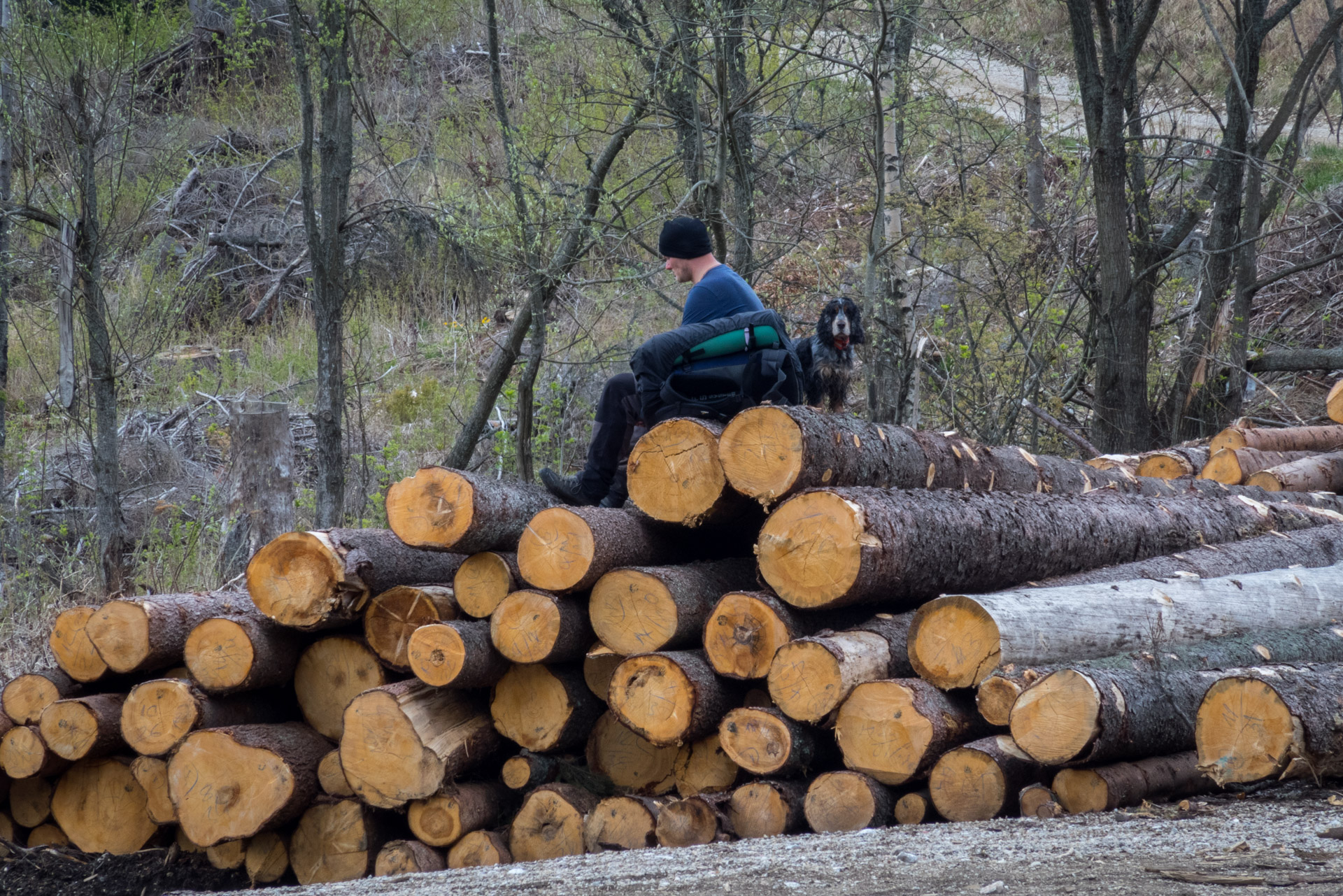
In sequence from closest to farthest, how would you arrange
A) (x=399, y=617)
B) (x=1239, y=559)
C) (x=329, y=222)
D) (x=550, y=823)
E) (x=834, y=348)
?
(x=550, y=823)
(x=399, y=617)
(x=1239, y=559)
(x=834, y=348)
(x=329, y=222)

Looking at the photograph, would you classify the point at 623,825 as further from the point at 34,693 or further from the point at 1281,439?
the point at 1281,439

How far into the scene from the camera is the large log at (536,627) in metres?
3.86

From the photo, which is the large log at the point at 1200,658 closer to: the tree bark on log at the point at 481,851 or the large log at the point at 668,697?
the large log at the point at 668,697

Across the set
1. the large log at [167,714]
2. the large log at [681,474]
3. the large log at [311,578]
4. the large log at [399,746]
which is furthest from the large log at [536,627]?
the large log at [167,714]

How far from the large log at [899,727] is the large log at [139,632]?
8.72 ft

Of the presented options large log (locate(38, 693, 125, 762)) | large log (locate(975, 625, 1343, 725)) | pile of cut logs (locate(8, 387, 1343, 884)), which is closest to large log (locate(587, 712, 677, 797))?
pile of cut logs (locate(8, 387, 1343, 884))

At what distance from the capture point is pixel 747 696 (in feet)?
12.4

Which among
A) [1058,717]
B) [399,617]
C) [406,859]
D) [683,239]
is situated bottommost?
[406,859]

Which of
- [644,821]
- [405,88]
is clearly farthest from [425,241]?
[644,821]

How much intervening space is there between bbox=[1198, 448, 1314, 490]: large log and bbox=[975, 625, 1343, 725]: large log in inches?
149

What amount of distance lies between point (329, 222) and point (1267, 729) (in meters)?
6.47

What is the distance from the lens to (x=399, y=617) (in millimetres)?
4137

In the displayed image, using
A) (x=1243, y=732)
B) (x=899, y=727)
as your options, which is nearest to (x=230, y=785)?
(x=899, y=727)

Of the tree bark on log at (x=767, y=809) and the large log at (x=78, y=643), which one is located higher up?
the large log at (x=78, y=643)
